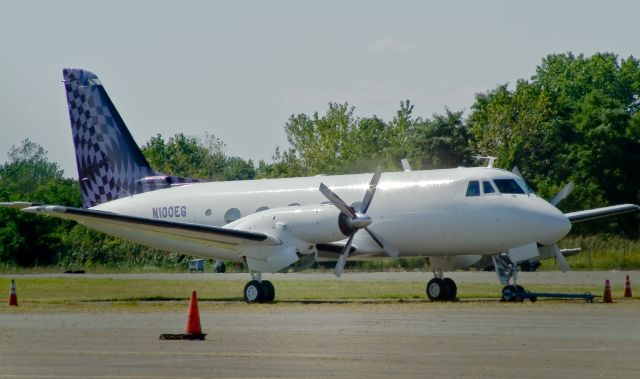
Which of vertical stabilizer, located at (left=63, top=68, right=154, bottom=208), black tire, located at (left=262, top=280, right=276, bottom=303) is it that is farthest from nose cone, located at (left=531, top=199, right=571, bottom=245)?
vertical stabilizer, located at (left=63, top=68, right=154, bottom=208)

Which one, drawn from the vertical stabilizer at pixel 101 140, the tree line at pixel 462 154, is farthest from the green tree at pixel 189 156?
the vertical stabilizer at pixel 101 140

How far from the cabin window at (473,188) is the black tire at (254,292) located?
221 inches

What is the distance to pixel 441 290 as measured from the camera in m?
29.2

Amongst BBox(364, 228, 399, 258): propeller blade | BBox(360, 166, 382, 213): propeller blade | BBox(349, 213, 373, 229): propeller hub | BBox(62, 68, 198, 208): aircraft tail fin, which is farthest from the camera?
BBox(62, 68, 198, 208): aircraft tail fin

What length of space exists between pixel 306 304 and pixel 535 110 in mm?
43972

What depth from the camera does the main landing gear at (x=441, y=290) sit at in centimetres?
2920

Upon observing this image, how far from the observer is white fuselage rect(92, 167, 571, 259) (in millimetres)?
27797

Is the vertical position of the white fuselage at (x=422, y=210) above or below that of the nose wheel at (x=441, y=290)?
above

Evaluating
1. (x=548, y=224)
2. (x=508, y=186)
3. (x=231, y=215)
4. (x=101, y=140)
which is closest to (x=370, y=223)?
(x=508, y=186)

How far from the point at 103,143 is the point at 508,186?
13.2 meters

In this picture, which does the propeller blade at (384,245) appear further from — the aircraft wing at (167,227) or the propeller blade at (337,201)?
the aircraft wing at (167,227)

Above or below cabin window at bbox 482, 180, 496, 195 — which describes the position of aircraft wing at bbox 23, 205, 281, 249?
below

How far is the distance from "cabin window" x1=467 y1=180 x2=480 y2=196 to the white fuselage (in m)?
0.10

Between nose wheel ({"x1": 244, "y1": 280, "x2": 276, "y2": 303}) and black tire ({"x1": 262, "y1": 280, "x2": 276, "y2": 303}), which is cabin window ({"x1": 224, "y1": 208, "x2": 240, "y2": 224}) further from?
black tire ({"x1": 262, "y1": 280, "x2": 276, "y2": 303})
